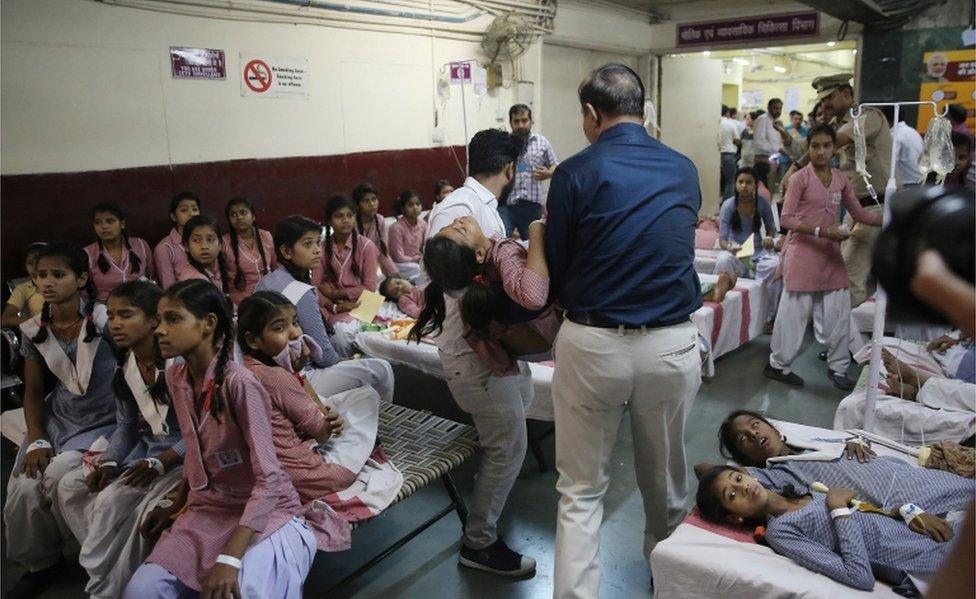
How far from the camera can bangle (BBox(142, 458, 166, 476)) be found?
2.42m

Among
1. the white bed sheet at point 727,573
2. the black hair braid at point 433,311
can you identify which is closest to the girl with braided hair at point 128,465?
the black hair braid at point 433,311

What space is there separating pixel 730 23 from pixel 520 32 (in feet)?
9.64

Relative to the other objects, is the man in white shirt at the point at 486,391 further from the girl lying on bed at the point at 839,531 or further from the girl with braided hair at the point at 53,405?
the girl with braided hair at the point at 53,405

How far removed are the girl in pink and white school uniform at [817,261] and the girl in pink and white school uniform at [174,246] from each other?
389 centimetres

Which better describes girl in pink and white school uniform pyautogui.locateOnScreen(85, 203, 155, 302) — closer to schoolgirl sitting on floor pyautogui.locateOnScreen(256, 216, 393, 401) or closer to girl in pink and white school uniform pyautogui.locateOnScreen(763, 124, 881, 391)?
schoolgirl sitting on floor pyautogui.locateOnScreen(256, 216, 393, 401)

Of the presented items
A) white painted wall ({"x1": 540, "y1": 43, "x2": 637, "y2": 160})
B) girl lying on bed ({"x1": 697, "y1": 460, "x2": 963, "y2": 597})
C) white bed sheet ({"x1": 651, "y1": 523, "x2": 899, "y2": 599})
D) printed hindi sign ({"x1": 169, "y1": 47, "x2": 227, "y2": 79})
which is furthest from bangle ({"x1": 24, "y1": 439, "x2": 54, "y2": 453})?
white painted wall ({"x1": 540, "y1": 43, "x2": 637, "y2": 160})

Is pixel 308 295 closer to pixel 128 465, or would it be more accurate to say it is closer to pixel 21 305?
pixel 128 465

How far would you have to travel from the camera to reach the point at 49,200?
4438 millimetres

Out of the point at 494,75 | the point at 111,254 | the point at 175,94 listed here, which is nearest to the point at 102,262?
the point at 111,254

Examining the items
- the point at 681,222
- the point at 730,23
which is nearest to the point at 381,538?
the point at 681,222

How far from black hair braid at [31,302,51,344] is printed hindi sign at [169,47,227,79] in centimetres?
284

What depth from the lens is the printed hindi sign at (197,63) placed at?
4969mm

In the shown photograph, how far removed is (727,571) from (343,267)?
299 centimetres

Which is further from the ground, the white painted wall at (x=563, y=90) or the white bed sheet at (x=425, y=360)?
the white painted wall at (x=563, y=90)
